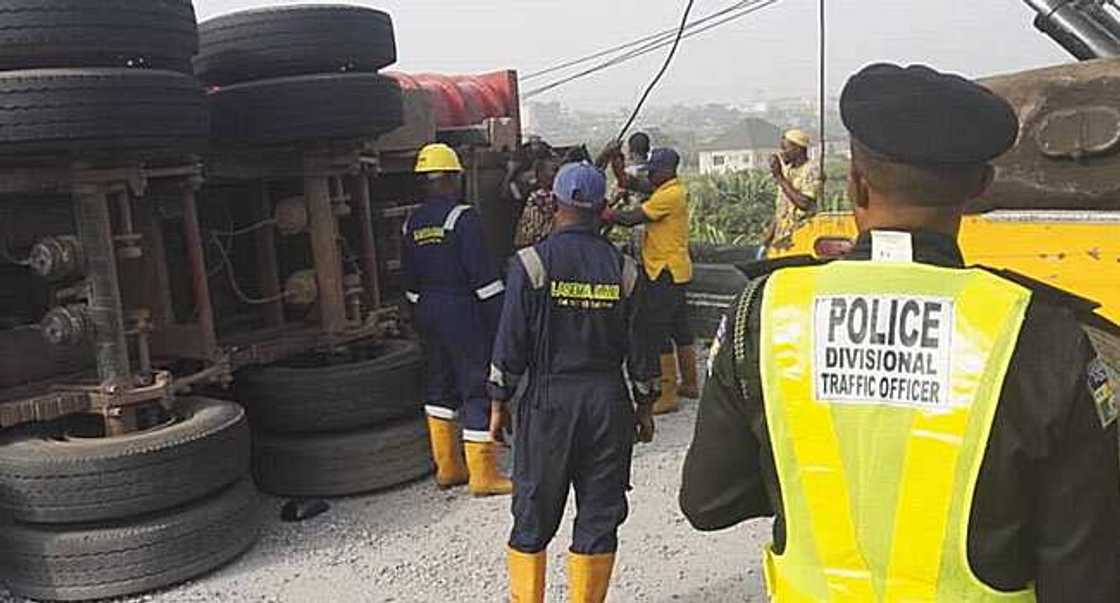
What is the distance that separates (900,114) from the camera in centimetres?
165

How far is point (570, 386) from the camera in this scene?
4.04 metres

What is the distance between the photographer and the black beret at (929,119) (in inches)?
64.2

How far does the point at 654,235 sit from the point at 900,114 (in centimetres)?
545

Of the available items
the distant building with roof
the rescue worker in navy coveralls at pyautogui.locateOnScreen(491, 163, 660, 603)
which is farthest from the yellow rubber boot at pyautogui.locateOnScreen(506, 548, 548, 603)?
the distant building with roof

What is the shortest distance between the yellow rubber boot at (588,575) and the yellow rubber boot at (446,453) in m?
1.84

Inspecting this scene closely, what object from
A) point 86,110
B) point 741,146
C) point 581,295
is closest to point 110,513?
point 86,110

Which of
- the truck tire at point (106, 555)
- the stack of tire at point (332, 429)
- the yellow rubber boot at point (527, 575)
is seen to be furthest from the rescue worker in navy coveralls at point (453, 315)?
the yellow rubber boot at point (527, 575)

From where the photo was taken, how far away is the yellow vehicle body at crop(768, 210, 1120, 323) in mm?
3217

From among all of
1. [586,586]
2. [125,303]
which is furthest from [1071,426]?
[125,303]

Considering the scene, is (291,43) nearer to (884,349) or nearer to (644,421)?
(644,421)

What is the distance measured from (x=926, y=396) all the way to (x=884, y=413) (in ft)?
0.21

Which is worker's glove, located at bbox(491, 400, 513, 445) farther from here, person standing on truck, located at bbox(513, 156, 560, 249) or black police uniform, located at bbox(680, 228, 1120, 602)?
person standing on truck, located at bbox(513, 156, 560, 249)

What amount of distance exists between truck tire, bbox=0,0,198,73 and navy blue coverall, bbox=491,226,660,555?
1.95 m

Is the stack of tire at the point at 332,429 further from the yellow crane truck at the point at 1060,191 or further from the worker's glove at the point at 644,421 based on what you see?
the yellow crane truck at the point at 1060,191
